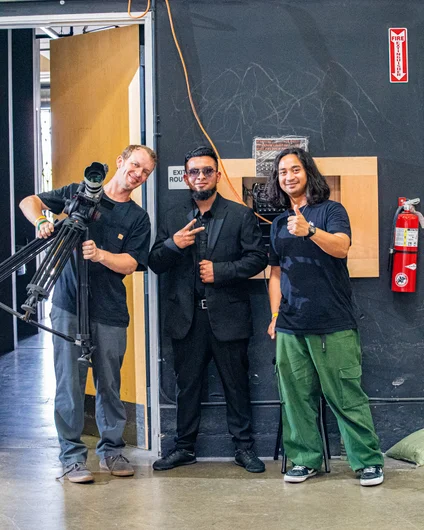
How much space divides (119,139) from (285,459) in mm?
1940

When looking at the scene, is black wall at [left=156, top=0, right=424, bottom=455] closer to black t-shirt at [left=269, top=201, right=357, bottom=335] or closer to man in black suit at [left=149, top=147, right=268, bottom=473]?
man in black suit at [left=149, top=147, right=268, bottom=473]

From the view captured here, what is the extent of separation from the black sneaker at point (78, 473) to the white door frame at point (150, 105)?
534mm

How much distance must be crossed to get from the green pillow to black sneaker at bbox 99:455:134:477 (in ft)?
4.38

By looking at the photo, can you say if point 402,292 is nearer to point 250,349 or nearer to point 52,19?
point 250,349

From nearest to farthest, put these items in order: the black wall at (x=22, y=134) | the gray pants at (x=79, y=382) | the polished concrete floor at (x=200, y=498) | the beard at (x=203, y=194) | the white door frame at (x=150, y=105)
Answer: the polished concrete floor at (x=200, y=498) → the gray pants at (x=79, y=382) → the beard at (x=203, y=194) → the white door frame at (x=150, y=105) → the black wall at (x=22, y=134)

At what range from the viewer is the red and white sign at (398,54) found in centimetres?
402

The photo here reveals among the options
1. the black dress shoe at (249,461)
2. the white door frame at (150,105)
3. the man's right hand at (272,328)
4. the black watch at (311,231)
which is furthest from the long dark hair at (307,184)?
the black dress shoe at (249,461)

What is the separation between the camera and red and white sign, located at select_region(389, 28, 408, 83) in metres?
4.02

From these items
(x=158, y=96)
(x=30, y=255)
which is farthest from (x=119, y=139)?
(x=30, y=255)

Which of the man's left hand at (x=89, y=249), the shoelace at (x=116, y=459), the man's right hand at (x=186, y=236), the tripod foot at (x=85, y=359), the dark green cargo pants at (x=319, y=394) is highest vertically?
the man's right hand at (x=186, y=236)

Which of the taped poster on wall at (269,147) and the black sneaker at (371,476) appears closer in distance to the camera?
the black sneaker at (371,476)

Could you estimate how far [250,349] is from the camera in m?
4.09

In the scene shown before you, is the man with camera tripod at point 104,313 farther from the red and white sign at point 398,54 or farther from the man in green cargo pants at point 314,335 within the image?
the red and white sign at point 398,54

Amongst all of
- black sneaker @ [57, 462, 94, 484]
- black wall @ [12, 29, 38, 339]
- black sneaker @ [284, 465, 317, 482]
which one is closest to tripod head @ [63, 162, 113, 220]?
black sneaker @ [57, 462, 94, 484]
